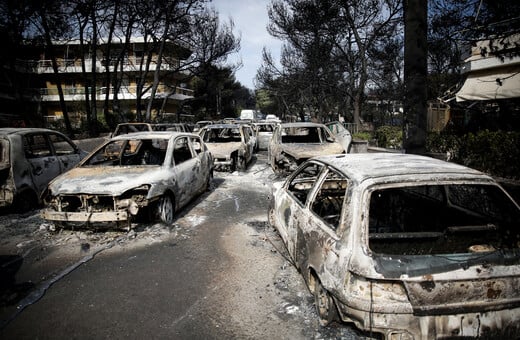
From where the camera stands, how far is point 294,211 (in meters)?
3.82

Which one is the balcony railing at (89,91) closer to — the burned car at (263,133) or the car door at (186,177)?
the burned car at (263,133)

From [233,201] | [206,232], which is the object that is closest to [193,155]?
[233,201]

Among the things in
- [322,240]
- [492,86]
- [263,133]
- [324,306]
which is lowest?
[324,306]

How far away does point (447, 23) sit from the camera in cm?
602

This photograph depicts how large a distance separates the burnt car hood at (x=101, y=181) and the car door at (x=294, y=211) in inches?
89.1

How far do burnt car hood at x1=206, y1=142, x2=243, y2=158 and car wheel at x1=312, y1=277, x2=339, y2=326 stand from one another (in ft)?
27.1

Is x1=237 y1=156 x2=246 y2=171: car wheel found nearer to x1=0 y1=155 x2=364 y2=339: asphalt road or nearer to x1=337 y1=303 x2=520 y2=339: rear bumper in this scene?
x1=0 y1=155 x2=364 y2=339: asphalt road

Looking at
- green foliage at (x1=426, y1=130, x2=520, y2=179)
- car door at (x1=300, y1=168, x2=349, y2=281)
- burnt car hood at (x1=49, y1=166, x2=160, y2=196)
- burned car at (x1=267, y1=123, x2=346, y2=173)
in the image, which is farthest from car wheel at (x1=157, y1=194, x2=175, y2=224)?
green foliage at (x1=426, y1=130, x2=520, y2=179)

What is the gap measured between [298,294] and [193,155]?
4.64 m

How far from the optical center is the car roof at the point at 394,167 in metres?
2.64

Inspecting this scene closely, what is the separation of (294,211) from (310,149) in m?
5.67

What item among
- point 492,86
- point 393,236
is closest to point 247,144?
point 492,86

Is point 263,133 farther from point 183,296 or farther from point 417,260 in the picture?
point 417,260

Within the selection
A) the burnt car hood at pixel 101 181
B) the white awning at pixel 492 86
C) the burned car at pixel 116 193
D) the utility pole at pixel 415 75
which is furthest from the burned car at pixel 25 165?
the white awning at pixel 492 86
